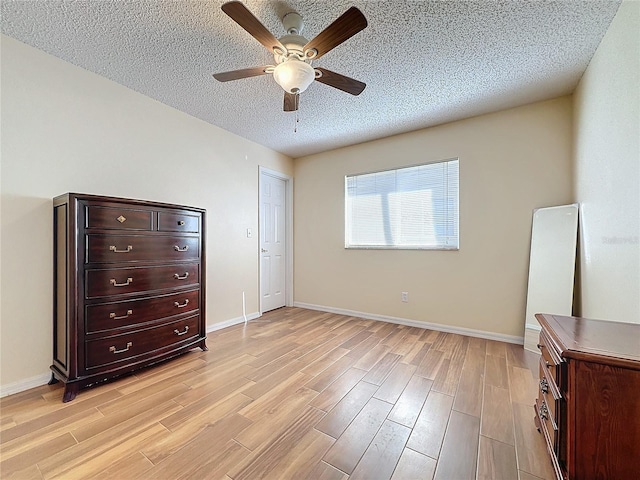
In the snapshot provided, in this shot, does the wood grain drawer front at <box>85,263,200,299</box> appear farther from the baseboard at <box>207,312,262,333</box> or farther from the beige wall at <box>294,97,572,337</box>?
the beige wall at <box>294,97,572,337</box>

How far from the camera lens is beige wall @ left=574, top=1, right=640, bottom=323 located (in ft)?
4.91

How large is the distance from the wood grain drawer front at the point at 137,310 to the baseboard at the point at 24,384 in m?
0.61

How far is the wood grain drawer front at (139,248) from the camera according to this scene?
6.31 ft

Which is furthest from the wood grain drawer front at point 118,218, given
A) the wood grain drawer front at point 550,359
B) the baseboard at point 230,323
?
the wood grain drawer front at point 550,359

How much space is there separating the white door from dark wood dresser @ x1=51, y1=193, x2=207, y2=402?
1612 mm

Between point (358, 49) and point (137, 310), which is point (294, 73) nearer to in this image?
point (358, 49)

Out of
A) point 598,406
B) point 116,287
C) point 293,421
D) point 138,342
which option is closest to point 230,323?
point 138,342

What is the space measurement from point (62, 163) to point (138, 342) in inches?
60.9

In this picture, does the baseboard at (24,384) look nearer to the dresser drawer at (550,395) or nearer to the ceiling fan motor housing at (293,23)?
the ceiling fan motor housing at (293,23)

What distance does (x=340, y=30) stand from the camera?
1407 mm

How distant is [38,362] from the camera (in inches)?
78.7

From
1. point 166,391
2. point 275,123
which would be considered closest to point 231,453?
point 166,391

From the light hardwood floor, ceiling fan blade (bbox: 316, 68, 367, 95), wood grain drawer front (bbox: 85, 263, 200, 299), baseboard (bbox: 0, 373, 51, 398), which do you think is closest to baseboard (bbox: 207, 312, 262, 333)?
the light hardwood floor

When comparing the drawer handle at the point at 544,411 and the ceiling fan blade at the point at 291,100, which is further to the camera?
the ceiling fan blade at the point at 291,100
